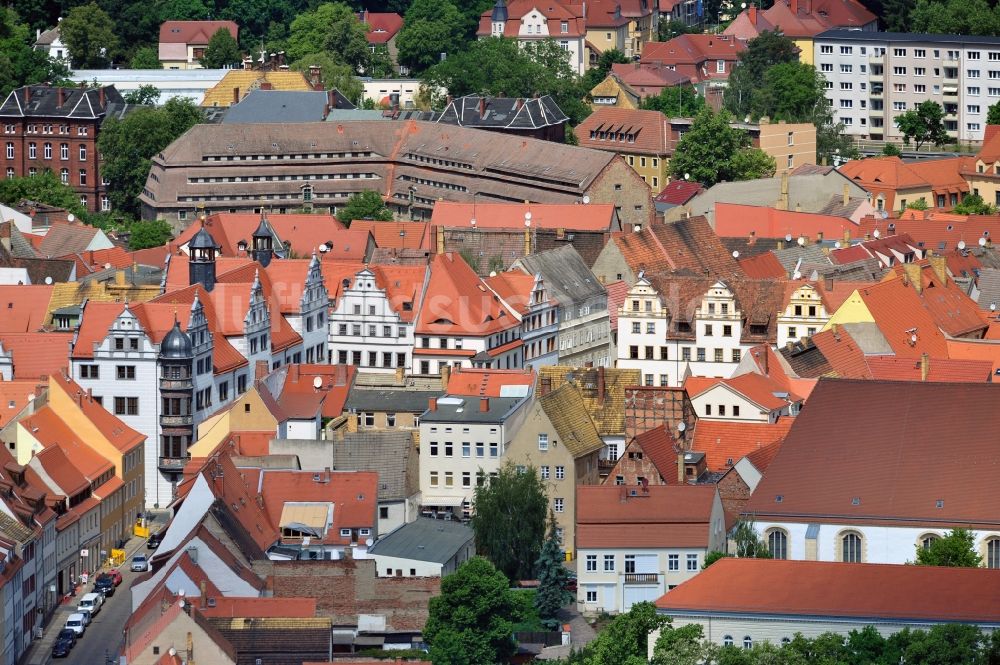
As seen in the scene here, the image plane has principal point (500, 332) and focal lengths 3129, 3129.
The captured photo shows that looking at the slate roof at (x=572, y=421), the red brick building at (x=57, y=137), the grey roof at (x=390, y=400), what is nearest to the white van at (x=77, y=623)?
the slate roof at (x=572, y=421)

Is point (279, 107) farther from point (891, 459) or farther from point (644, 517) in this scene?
point (891, 459)

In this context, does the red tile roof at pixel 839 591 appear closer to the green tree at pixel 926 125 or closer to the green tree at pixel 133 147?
the green tree at pixel 133 147

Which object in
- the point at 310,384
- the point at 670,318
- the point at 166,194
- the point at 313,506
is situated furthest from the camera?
the point at 166,194

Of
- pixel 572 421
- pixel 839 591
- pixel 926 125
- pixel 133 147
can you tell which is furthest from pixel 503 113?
pixel 839 591

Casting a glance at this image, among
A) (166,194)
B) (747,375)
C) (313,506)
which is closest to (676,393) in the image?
(747,375)

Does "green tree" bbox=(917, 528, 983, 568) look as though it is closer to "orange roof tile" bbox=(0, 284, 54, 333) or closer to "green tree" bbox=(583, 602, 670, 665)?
"green tree" bbox=(583, 602, 670, 665)

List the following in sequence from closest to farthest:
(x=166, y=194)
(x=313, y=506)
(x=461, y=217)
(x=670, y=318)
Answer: (x=313, y=506) → (x=670, y=318) → (x=461, y=217) → (x=166, y=194)

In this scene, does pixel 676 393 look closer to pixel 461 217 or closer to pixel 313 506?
pixel 313 506
